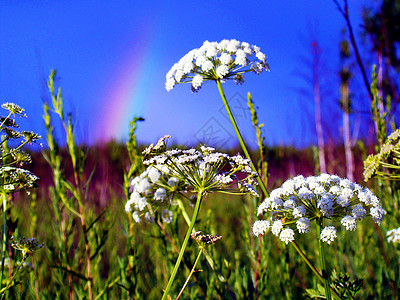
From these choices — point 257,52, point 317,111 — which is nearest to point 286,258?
point 257,52

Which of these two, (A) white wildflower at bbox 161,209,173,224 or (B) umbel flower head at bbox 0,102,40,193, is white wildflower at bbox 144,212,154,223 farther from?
(B) umbel flower head at bbox 0,102,40,193

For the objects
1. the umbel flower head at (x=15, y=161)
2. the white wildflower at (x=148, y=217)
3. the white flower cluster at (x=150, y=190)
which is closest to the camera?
the umbel flower head at (x=15, y=161)

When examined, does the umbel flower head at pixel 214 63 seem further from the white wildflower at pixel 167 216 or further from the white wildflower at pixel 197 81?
the white wildflower at pixel 167 216

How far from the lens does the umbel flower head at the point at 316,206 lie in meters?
1.65

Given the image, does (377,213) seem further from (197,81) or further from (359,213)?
(197,81)

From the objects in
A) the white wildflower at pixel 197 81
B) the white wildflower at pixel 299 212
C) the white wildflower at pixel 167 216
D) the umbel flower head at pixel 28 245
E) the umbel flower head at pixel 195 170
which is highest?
the white wildflower at pixel 197 81

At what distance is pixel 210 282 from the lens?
285 cm

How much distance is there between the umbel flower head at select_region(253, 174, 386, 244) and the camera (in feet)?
5.40

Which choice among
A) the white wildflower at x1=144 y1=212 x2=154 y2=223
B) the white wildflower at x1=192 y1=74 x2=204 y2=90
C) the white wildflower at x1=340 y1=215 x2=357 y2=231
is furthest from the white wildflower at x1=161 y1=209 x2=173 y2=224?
the white wildflower at x1=340 y1=215 x2=357 y2=231

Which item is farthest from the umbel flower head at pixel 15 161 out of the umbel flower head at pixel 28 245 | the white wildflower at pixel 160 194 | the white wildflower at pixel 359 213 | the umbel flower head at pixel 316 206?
the white wildflower at pixel 359 213

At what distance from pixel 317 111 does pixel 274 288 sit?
15526 mm

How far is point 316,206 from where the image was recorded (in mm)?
1754

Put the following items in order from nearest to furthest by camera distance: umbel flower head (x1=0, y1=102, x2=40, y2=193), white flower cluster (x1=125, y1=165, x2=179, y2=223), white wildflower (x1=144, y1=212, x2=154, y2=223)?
1. umbel flower head (x1=0, y1=102, x2=40, y2=193)
2. white flower cluster (x1=125, y1=165, x2=179, y2=223)
3. white wildflower (x1=144, y1=212, x2=154, y2=223)

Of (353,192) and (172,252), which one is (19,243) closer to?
(172,252)
